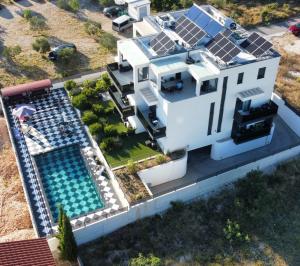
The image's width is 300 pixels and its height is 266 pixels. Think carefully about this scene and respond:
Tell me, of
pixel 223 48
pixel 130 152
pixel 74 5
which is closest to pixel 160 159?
pixel 130 152

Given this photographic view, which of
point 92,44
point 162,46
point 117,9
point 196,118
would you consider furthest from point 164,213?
point 117,9

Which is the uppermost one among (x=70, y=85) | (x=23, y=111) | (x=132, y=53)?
(x=132, y=53)

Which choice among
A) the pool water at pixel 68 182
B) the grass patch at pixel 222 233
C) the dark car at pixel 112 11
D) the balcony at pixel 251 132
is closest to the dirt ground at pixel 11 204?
the pool water at pixel 68 182

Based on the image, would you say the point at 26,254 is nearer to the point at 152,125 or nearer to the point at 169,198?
the point at 169,198

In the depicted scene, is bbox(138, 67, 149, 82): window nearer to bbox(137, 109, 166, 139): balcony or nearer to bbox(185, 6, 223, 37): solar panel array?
bbox(137, 109, 166, 139): balcony

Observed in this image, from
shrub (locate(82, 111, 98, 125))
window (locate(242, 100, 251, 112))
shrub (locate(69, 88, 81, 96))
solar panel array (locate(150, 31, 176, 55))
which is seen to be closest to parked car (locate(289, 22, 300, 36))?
window (locate(242, 100, 251, 112))

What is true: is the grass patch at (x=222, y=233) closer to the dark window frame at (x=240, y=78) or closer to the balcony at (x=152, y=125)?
the balcony at (x=152, y=125)

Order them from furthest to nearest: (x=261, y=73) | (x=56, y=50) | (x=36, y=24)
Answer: (x=36, y=24) → (x=56, y=50) → (x=261, y=73)
